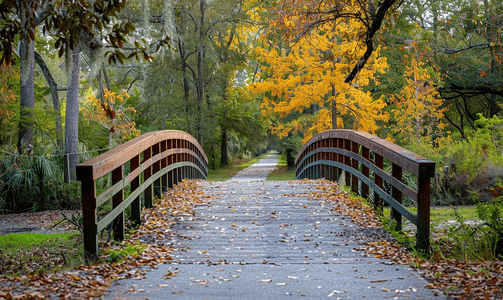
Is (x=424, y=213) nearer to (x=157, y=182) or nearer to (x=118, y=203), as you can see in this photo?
(x=118, y=203)

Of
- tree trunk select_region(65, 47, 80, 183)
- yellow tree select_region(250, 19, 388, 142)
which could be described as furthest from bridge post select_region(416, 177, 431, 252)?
yellow tree select_region(250, 19, 388, 142)

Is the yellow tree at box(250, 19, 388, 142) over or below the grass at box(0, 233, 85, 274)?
over

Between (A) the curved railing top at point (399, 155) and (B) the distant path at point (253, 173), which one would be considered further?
(B) the distant path at point (253, 173)

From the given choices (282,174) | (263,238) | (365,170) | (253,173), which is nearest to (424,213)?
(263,238)

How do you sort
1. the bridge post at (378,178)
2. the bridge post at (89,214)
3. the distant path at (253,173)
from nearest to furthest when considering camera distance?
the bridge post at (89,214) < the bridge post at (378,178) < the distant path at (253,173)

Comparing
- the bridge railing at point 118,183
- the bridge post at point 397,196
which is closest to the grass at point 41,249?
the bridge railing at point 118,183

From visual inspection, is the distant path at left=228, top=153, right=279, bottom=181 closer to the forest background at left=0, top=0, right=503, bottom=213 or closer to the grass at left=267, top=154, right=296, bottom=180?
the grass at left=267, top=154, right=296, bottom=180

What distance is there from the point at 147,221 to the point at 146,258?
1.42 meters

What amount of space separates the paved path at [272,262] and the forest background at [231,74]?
185 cm

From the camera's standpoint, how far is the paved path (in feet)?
11.1

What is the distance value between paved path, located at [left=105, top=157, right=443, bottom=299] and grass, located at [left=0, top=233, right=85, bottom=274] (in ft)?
3.54

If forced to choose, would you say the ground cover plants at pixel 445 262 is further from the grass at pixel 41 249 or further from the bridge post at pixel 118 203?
the grass at pixel 41 249

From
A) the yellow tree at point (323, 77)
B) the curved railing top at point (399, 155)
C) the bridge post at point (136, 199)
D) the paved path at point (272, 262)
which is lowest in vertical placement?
the paved path at point (272, 262)

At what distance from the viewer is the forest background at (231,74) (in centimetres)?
477
